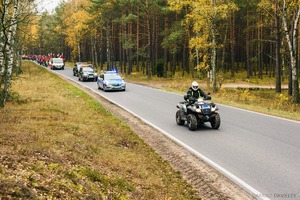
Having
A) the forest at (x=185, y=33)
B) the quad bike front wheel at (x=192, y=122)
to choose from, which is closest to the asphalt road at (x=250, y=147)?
the quad bike front wheel at (x=192, y=122)

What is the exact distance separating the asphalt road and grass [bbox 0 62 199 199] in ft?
4.39

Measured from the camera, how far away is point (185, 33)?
4144 cm

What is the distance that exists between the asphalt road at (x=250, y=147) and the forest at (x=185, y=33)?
6.98m

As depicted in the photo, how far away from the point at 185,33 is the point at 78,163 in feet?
118

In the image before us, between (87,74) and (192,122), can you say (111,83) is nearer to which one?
(87,74)

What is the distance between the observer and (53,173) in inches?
238

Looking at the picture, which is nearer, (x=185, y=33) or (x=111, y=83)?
(x=111, y=83)

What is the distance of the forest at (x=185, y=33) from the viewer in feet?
59.8

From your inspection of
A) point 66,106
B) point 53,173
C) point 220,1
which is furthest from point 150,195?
point 220,1

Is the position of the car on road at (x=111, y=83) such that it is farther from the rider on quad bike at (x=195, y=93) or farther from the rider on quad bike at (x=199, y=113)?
the rider on quad bike at (x=199, y=113)

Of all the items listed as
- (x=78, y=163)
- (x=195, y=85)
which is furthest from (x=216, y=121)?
(x=78, y=163)

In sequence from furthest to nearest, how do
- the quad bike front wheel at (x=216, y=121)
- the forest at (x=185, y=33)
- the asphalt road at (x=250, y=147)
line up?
the forest at (x=185, y=33), the quad bike front wheel at (x=216, y=121), the asphalt road at (x=250, y=147)

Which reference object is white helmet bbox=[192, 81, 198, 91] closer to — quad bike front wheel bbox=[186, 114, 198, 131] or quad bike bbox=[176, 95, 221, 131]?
quad bike bbox=[176, 95, 221, 131]

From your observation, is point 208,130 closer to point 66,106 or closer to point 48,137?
point 48,137
